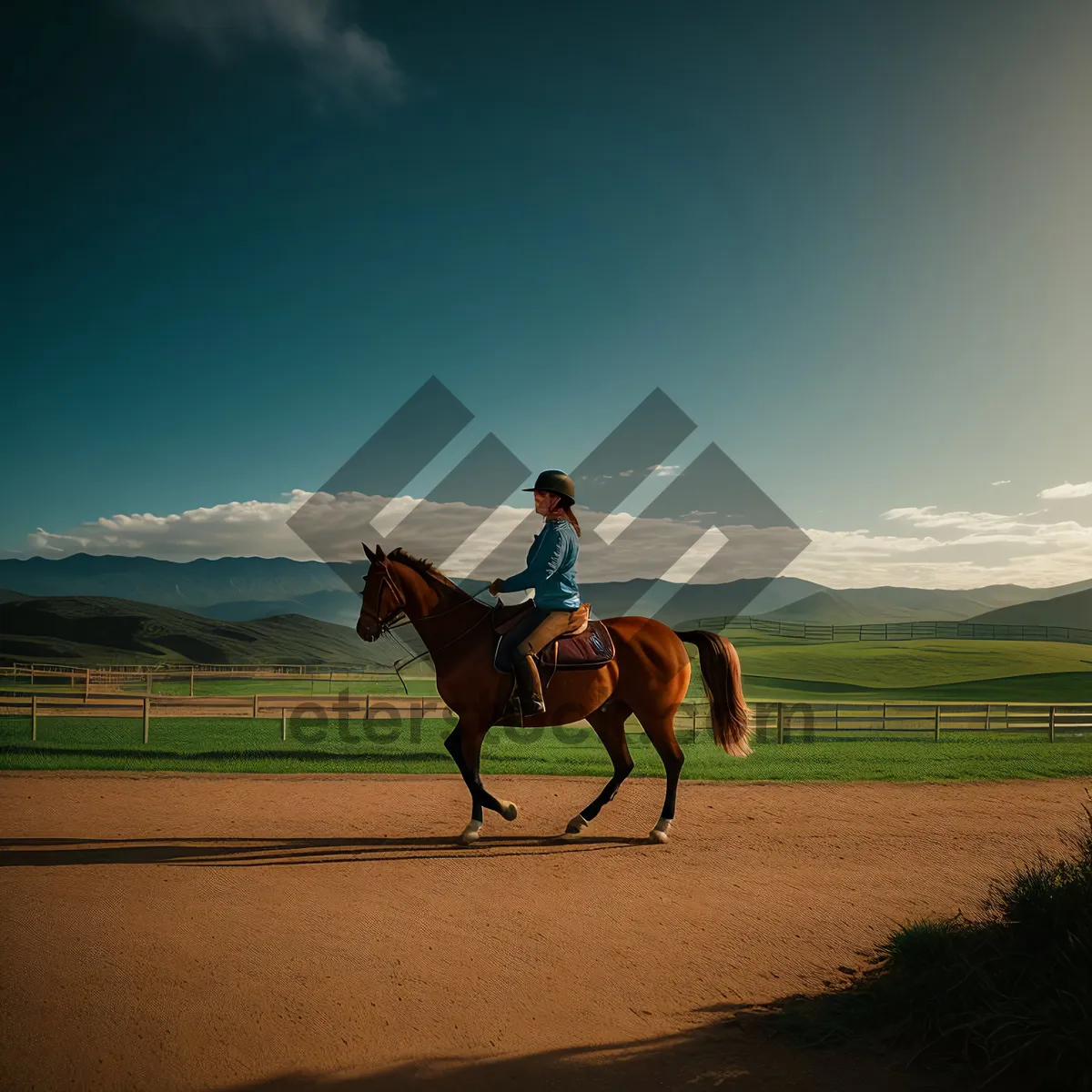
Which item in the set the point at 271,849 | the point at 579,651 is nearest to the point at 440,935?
the point at 271,849

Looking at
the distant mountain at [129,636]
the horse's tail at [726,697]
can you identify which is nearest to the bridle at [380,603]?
the horse's tail at [726,697]

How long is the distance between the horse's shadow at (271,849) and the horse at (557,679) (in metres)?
0.32

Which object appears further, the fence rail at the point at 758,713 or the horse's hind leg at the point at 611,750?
the fence rail at the point at 758,713

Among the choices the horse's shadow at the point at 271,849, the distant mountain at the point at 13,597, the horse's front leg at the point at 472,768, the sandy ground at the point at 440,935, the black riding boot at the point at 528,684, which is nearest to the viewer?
the sandy ground at the point at 440,935

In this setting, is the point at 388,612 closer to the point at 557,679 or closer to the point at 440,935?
the point at 557,679

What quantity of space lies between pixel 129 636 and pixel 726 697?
65927 mm

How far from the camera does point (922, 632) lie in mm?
63969

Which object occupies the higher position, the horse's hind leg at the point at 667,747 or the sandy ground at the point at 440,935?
the horse's hind leg at the point at 667,747

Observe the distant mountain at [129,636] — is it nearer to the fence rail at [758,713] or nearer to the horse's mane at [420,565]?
the fence rail at [758,713]

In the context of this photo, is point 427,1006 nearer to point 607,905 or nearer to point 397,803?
point 607,905

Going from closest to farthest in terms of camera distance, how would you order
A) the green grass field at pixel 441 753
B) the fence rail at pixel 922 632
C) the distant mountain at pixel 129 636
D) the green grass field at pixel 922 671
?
the green grass field at pixel 441 753
the green grass field at pixel 922 671
the distant mountain at pixel 129 636
the fence rail at pixel 922 632

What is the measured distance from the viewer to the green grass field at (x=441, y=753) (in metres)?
12.2

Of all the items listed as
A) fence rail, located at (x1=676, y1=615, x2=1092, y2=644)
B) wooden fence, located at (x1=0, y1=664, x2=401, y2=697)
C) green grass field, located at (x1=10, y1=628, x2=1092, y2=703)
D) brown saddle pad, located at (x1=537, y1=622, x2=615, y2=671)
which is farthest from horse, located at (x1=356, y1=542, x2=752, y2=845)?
fence rail, located at (x1=676, y1=615, x2=1092, y2=644)

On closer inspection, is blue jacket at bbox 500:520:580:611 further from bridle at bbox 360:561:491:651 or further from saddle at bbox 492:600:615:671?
bridle at bbox 360:561:491:651
